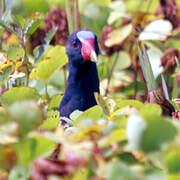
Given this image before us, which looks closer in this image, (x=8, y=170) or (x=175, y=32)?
(x=8, y=170)

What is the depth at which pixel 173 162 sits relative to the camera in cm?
56

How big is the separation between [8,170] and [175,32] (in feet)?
5.19

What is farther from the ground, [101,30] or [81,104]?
[101,30]

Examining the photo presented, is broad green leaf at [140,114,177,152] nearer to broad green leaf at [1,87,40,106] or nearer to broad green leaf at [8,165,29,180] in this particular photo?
broad green leaf at [8,165,29,180]

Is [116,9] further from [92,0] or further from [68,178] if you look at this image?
[68,178]

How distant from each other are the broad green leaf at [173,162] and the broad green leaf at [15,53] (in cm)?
65

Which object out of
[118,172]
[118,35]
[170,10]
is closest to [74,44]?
[118,35]

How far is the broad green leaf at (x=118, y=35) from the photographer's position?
181cm

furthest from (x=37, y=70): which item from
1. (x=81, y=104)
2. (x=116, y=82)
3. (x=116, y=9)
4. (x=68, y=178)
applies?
(x=116, y=9)

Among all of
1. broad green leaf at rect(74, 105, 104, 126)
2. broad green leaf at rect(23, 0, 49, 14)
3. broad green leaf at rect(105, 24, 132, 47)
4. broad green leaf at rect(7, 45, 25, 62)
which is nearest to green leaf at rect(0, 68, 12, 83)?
broad green leaf at rect(7, 45, 25, 62)

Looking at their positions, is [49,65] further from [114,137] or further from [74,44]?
[114,137]

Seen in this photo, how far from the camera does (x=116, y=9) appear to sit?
7.02ft

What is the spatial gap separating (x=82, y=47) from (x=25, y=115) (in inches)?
40.4

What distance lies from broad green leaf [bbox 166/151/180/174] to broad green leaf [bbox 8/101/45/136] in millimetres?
173
